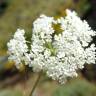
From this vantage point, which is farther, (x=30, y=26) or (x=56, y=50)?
(x=30, y=26)

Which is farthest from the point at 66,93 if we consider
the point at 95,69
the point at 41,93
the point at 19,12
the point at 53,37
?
the point at 19,12

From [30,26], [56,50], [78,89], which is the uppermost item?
A: [30,26]

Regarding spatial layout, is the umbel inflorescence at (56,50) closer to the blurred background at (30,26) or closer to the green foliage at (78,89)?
the green foliage at (78,89)

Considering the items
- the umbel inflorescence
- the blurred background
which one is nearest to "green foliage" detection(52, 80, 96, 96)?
the blurred background

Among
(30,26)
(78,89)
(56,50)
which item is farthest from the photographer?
(30,26)

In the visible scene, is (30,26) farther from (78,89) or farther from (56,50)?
(56,50)

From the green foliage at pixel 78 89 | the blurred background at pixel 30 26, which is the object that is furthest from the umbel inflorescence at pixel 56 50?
the blurred background at pixel 30 26

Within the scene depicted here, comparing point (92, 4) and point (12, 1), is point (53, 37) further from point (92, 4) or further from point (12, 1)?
point (12, 1)

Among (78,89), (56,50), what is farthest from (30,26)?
(56,50)
